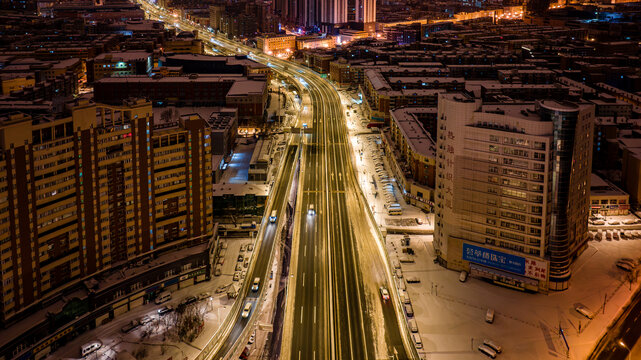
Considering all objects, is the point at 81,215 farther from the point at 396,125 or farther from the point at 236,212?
the point at 396,125

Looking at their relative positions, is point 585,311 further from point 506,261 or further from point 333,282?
point 333,282

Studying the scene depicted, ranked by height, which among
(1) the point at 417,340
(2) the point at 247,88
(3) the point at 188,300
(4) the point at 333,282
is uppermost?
(2) the point at 247,88

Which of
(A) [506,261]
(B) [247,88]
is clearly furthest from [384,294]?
(B) [247,88]

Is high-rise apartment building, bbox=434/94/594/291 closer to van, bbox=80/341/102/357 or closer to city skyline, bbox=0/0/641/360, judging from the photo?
city skyline, bbox=0/0/641/360

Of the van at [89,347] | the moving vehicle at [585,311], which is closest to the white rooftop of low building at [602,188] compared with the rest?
the moving vehicle at [585,311]

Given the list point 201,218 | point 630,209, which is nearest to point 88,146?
point 201,218
